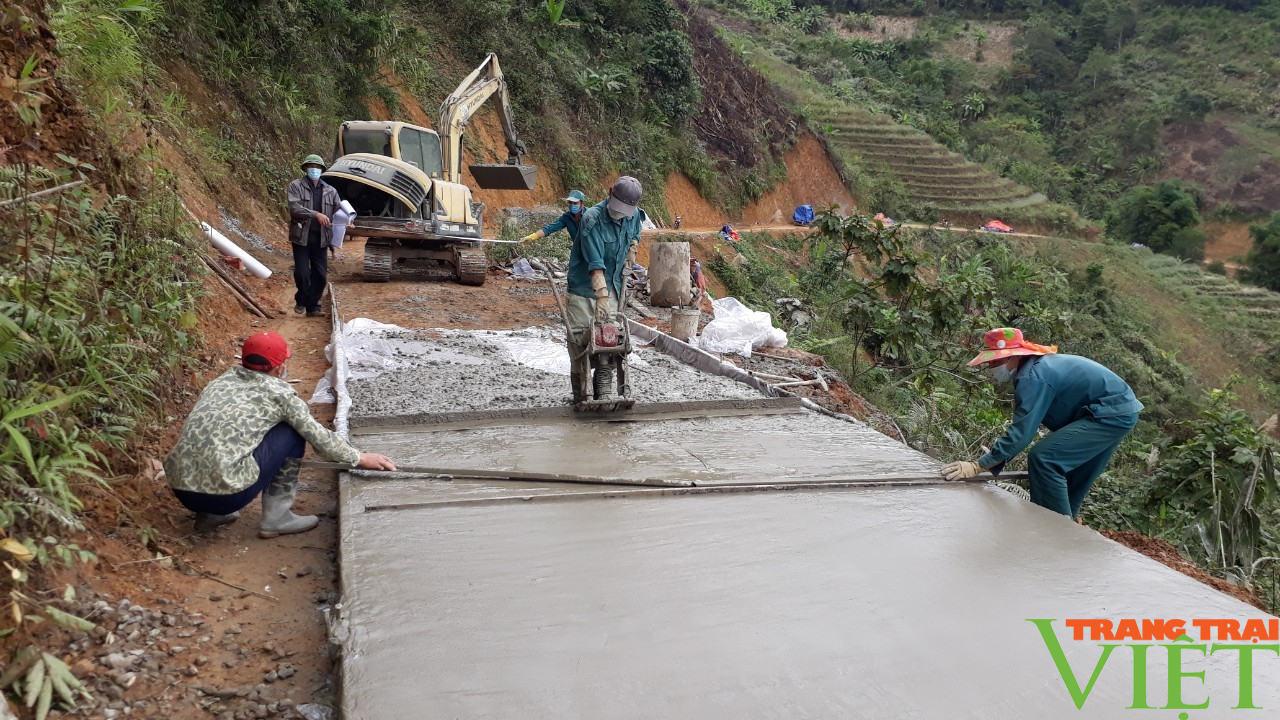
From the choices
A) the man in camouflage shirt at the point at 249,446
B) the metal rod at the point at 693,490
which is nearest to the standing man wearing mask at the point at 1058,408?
the metal rod at the point at 693,490

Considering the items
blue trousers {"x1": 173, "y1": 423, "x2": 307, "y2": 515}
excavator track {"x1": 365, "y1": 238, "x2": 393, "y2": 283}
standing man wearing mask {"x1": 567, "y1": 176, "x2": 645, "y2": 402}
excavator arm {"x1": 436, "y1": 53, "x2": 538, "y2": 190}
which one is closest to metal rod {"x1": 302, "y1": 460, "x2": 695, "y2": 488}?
blue trousers {"x1": 173, "y1": 423, "x2": 307, "y2": 515}

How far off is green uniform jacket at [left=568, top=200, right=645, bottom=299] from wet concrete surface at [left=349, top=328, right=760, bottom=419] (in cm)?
75

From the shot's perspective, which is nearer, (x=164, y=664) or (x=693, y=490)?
(x=164, y=664)

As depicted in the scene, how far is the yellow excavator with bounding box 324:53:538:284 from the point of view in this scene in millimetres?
9414

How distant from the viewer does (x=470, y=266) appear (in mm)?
10133

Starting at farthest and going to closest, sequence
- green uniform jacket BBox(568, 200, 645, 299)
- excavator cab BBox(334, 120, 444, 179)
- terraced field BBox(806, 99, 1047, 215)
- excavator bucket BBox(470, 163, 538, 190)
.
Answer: terraced field BBox(806, 99, 1047, 215)
excavator bucket BBox(470, 163, 538, 190)
excavator cab BBox(334, 120, 444, 179)
green uniform jacket BBox(568, 200, 645, 299)

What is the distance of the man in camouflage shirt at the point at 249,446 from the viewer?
3.05 meters

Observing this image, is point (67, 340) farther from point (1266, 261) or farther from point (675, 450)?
point (1266, 261)

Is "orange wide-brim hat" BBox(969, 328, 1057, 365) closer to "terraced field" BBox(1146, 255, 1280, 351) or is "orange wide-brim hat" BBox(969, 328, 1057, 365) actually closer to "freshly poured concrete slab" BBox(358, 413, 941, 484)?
"freshly poured concrete slab" BBox(358, 413, 941, 484)

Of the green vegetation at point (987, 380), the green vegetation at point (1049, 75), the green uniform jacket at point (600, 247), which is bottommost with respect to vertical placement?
the green vegetation at point (987, 380)

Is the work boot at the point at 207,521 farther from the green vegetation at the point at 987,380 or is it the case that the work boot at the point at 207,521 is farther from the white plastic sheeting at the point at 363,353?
the green vegetation at the point at 987,380

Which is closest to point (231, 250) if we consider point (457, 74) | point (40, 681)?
point (40, 681)

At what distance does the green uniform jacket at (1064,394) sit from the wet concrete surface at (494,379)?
78.1 inches

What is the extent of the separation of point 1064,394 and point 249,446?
3.57 metres
